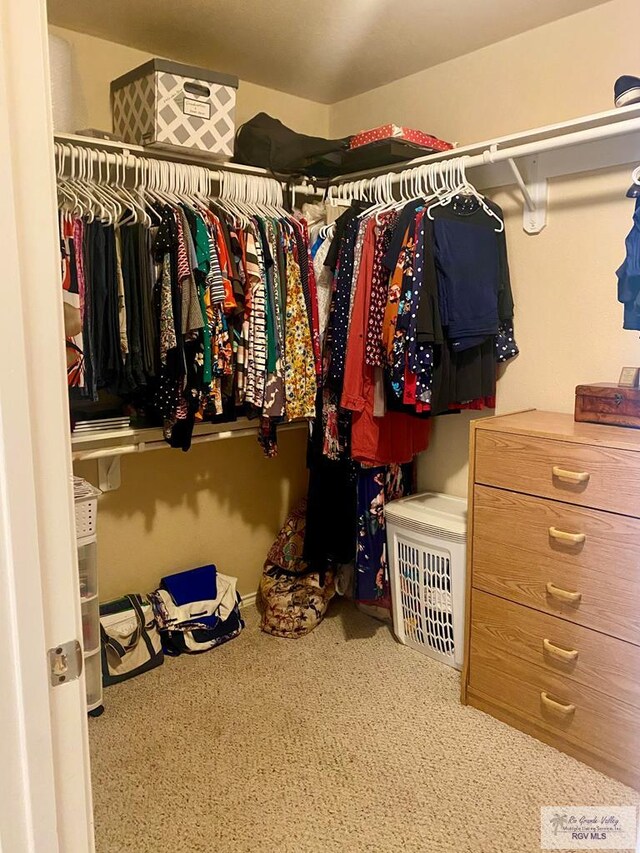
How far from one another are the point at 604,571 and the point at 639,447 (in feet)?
1.23

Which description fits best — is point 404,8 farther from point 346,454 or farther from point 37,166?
point 37,166

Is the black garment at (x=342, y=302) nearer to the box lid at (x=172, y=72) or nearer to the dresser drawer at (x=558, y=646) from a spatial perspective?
the box lid at (x=172, y=72)

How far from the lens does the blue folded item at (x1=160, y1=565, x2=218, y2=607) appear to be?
2.67 m

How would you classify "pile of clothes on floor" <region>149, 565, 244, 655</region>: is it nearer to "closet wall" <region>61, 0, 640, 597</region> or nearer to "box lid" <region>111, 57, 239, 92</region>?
"closet wall" <region>61, 0, 640, 597</region>

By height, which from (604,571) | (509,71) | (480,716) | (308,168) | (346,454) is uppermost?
(509,71)

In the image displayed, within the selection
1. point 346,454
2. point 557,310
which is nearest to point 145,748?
point 346,454

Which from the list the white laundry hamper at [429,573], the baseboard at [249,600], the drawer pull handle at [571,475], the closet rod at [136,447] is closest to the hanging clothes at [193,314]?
the closet rod at [136,447]

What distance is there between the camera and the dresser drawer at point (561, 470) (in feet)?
5.90

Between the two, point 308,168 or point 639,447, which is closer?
point 639,447

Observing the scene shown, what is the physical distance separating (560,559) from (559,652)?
0.28m

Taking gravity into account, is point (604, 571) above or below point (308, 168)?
below

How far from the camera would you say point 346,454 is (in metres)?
2.56

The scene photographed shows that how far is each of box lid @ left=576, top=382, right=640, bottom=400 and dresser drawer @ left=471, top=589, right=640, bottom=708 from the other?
2.29ft

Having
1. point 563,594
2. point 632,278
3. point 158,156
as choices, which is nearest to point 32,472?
point 563,594
